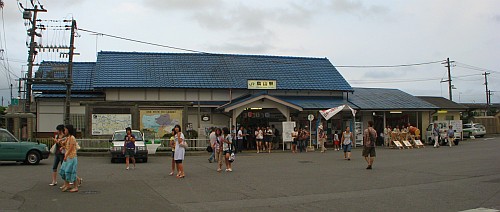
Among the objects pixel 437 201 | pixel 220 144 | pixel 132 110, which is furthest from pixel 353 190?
pixel 132 110

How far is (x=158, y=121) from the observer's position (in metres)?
28.0

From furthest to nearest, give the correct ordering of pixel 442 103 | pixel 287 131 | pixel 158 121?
1. pixel 442 103
2. pixel 287 131
3. pixel 158 121

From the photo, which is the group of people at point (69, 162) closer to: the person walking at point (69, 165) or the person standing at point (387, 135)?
the person walking at point (69, 165)

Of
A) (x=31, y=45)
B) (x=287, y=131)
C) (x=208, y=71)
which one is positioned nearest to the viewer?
(x=287, y=131)

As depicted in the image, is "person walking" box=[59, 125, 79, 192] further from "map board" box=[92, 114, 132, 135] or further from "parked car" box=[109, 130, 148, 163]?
"map board" box=[92, 114, 132, 135]

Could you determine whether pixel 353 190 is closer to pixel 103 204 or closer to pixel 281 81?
pixel 103 204

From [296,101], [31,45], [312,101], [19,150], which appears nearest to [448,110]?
[312,101]

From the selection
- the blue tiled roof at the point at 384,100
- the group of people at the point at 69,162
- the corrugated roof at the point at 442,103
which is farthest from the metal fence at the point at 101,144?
the corrugated roof at the point at 442,103

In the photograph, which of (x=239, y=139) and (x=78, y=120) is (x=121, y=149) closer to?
(x=239, y=139)

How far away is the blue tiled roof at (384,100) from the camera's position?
114 feet

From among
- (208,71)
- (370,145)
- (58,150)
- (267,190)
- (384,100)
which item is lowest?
(267,190)

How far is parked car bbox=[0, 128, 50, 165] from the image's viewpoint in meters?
18.9

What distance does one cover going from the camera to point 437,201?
10297mm

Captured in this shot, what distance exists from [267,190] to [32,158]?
12.2 m
